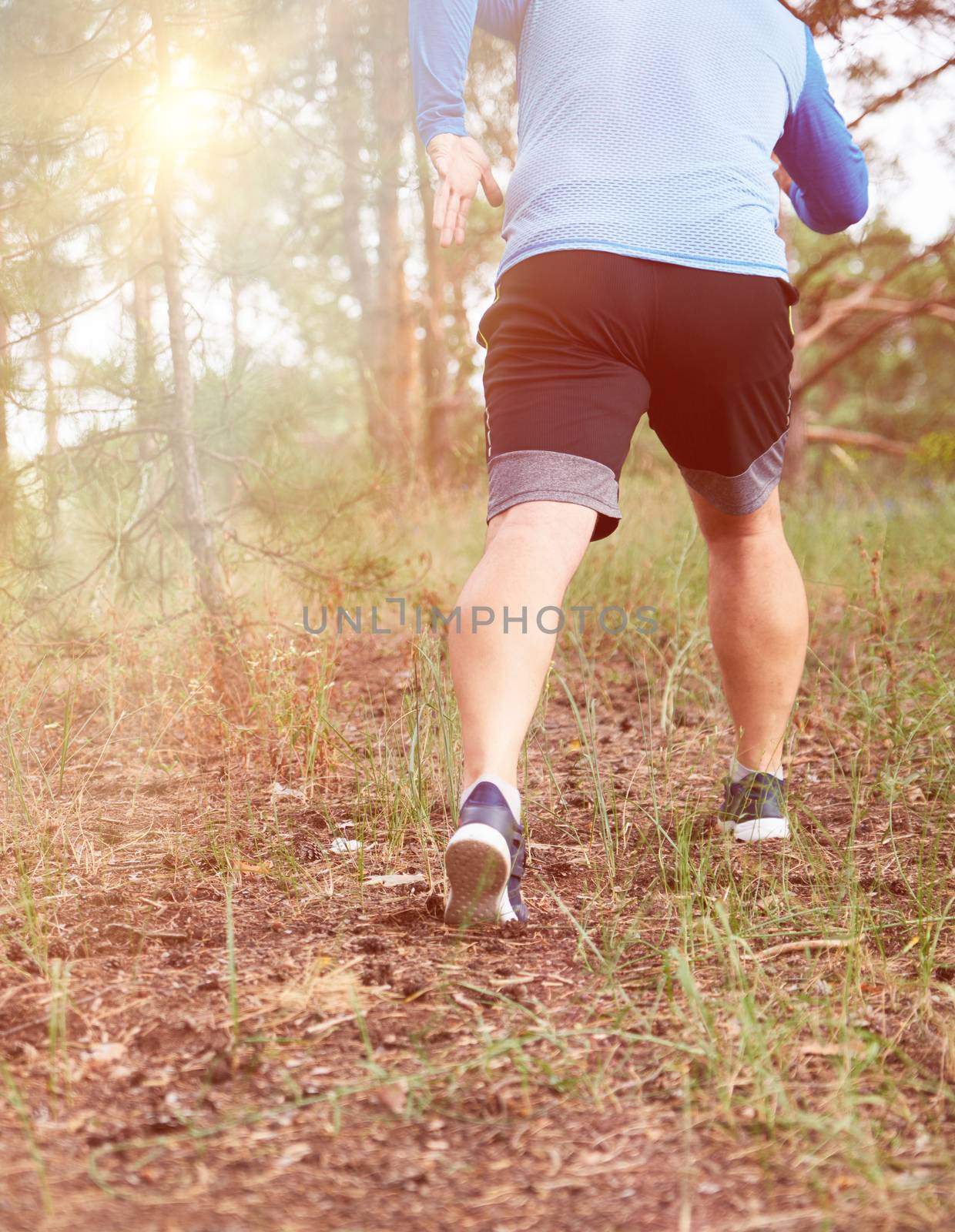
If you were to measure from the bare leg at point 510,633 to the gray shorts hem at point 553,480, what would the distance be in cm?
2

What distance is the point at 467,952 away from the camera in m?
1.46

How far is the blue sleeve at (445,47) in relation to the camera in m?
1.67

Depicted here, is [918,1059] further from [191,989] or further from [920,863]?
[191,989]

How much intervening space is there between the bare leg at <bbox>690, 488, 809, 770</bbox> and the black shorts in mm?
323

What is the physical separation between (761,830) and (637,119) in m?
1.23

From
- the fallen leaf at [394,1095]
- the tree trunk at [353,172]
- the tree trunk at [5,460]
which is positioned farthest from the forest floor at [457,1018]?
the tree trunk at [353,172]

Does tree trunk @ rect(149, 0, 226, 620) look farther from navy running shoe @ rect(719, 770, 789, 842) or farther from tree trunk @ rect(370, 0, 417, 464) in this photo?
tree trunk @ rect(370, 0, 417, 464)

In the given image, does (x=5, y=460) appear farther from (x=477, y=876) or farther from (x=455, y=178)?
(x=477, y=876)

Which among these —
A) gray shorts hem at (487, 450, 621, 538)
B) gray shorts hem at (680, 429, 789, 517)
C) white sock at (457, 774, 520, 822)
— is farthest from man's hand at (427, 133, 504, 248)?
white sock at (457, 774, 520, 822)

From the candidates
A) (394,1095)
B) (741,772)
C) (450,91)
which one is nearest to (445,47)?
(450,91)

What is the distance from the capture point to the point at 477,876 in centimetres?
140

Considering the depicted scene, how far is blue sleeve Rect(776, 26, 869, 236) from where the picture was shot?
183 cm

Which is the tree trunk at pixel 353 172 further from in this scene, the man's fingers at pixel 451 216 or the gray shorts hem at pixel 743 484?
the gray shorts hem at pixel 743 484

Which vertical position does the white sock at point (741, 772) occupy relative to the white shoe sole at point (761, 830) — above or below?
above
